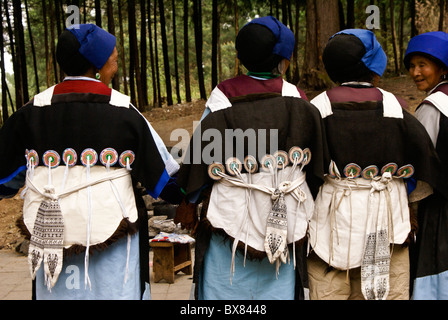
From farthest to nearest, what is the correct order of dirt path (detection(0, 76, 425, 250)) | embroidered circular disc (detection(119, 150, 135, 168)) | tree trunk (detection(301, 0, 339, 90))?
tree trunk (detection(301, 0, 339, 90))
dirt path (detection(0, 76, 425, 250))
embroidered circular disc (detection(119, 150, 135, 168))

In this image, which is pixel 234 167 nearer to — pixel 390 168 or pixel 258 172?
pixel 258 172

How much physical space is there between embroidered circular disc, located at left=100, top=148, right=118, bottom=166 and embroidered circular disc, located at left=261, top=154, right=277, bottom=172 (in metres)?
0.73

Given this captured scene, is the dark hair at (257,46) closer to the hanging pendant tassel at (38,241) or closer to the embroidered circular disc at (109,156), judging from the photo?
the embroidered circular disc at (109,156)

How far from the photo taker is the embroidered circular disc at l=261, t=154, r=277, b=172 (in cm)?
250

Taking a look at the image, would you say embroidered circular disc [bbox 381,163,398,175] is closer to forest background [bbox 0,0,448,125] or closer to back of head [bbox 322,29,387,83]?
back of head [bbox 322,29,387,83]

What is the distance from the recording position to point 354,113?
260 cm

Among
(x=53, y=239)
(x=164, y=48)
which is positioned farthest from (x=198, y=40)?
(x=53, y=239)

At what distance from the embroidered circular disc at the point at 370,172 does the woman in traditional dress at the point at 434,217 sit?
14.4 inches

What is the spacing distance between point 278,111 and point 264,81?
0.59 ft

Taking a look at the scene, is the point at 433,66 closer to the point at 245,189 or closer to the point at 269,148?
the point at 269,148

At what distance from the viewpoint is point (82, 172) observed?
2.50m

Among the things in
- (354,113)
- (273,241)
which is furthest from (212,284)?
(354,113)

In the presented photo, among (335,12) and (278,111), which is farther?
(335,12)

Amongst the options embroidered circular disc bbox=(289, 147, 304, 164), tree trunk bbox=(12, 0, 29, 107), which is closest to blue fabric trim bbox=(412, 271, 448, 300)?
embroidered circular disc bbox=(289, 147, 304, 164)
